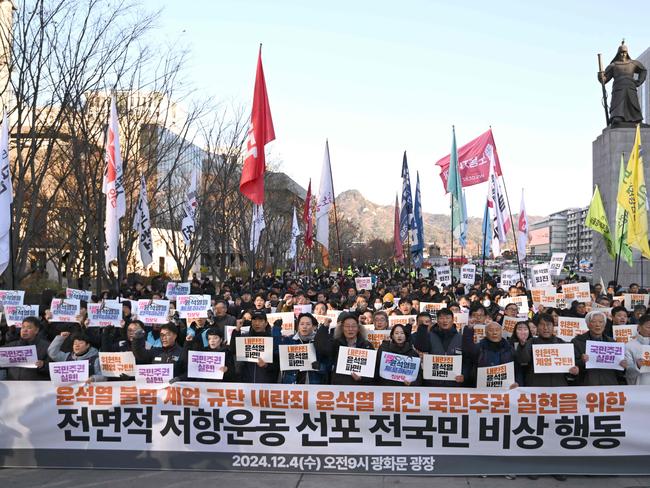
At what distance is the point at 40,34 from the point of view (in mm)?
16484

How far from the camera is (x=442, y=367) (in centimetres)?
777

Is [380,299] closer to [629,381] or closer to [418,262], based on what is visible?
[418,262]

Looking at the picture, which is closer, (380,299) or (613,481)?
(613,481)

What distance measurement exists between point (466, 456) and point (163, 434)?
3.22 metres

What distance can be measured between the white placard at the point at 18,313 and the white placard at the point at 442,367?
6877 millimetres

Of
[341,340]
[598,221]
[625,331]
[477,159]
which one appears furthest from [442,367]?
[477,159]

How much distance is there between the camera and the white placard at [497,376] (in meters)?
7.46

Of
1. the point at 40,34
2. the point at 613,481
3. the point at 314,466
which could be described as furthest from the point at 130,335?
the point at 40,34

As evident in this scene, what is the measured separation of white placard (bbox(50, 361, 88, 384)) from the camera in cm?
769

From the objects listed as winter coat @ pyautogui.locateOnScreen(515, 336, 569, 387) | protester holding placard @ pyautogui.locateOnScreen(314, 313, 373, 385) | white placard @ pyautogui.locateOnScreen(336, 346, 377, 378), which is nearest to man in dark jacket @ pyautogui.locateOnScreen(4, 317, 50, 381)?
protester holding placard @ pyautogui.locateOnScreen(314, 313, 373, 385)

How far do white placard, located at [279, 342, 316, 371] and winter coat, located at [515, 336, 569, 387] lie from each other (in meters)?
2.31

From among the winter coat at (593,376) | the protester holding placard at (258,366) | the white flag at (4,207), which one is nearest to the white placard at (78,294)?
the white flag at (4,207)

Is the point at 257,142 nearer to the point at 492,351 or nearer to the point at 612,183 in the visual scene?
the point at 492,351

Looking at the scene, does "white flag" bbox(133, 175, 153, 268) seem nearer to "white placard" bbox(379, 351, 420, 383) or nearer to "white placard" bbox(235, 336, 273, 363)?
"white placard" bbox(235, 336, 273, 363)
